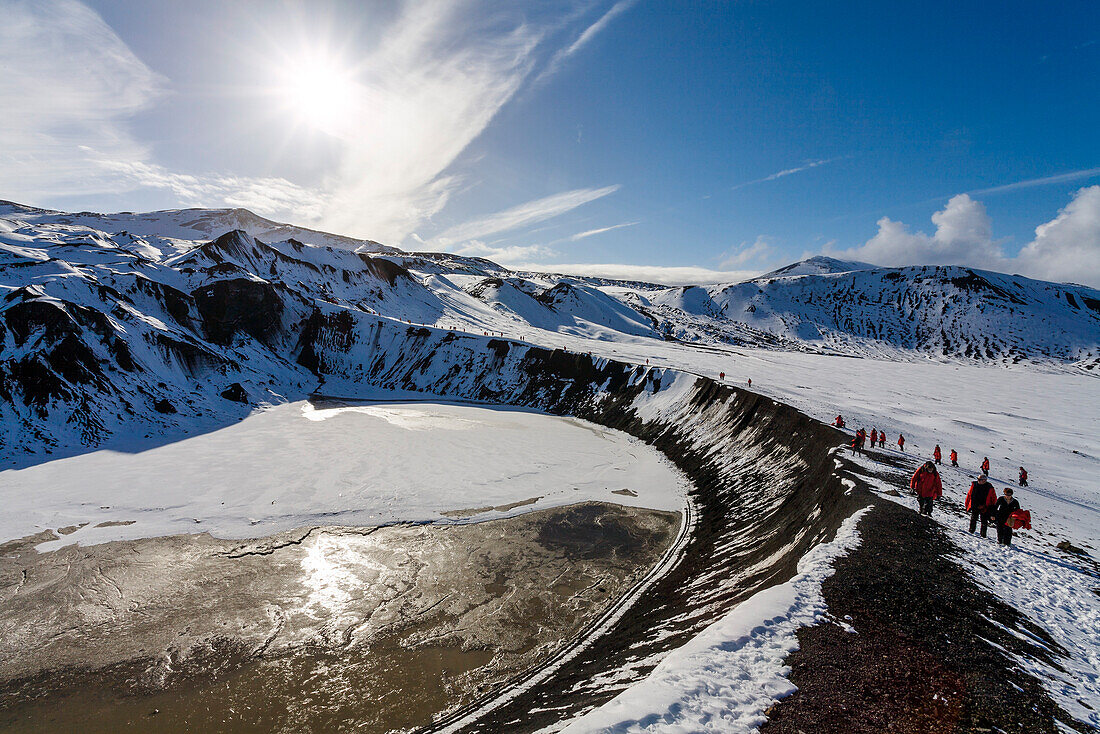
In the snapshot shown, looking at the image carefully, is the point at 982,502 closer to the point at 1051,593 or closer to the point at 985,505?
the point at 985,505

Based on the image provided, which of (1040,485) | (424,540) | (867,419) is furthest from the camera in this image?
(867,419)

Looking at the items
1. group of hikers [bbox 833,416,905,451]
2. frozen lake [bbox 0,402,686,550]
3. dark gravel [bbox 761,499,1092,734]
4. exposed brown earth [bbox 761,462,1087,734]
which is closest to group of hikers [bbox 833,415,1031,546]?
exposed brown earth [bbox 761,462,1087,734]

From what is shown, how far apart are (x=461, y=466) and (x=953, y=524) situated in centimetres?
3195

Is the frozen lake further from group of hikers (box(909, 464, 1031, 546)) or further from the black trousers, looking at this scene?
the black trousers

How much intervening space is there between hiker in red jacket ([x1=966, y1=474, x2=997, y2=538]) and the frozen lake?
17329 mm

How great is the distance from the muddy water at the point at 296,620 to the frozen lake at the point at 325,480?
2.58 metres

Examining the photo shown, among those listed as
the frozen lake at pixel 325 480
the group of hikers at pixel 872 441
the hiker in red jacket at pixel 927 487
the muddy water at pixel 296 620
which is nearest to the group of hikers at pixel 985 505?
the hiker in red jacket at pixel 927 487

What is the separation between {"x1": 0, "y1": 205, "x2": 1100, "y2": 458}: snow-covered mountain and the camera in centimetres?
4775

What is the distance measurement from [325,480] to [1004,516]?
38.8 metres

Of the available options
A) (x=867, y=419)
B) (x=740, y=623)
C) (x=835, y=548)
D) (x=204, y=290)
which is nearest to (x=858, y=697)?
(x=740, y=623)

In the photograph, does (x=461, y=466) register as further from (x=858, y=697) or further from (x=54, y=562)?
(x=858, y=697)

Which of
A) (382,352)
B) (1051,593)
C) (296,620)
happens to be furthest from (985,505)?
(382,352)

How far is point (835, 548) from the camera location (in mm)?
14789

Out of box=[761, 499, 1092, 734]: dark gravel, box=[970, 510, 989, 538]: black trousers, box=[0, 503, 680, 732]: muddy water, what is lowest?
box=[0, 503, 680, 732]: muddy water
